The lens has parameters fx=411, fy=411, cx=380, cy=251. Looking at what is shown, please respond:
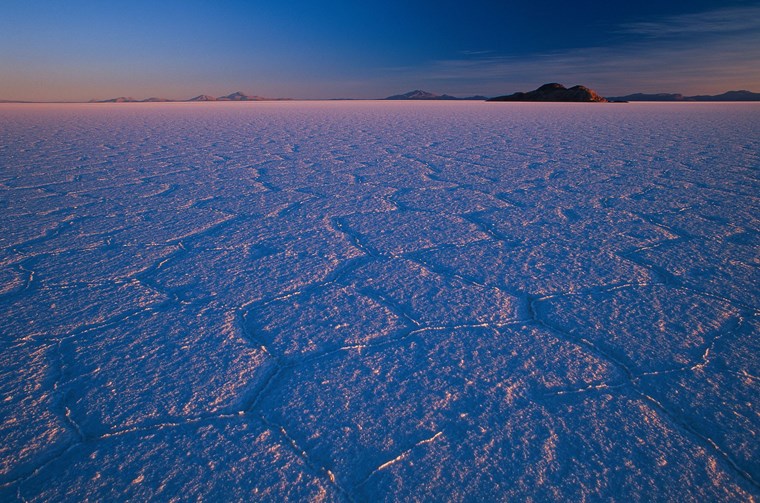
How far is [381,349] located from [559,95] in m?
40.9

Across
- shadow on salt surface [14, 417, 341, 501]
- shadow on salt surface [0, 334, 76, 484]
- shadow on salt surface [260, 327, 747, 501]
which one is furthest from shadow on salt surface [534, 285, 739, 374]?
shadow on salt surface [0, 334, 76, 484]

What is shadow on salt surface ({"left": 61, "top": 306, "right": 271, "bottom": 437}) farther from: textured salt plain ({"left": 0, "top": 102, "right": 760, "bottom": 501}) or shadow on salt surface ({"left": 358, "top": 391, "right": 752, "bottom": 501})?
shadow on salt surface ({"left": 358, "top": 391, "right": 752, "bottom": 501})

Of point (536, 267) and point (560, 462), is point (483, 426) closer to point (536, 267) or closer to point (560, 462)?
point (560, 462)

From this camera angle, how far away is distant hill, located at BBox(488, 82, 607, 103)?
109 ft

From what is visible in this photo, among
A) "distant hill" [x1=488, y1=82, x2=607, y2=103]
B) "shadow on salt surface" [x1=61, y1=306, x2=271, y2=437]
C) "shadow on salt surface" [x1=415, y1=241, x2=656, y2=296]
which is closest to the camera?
"shadow on salt surface" [x1=61, y1=306, x2=271, y2=437]

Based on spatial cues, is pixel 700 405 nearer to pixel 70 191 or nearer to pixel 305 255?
pixel 305 255

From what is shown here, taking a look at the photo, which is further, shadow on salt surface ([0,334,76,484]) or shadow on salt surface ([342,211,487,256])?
shadow on salt surface ([342,211,487,256])

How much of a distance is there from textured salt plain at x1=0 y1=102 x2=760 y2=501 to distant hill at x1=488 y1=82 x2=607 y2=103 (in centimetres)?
3569

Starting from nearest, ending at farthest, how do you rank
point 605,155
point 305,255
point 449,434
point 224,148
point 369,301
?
point 449,434 → point 369,301 → point 305,255 → point 605,155 → point 224,148

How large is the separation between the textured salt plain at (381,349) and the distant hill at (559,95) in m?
35.7

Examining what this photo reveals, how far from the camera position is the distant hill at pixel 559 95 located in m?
33.2

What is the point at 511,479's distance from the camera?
0.71 m

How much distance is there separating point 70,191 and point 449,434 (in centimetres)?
292

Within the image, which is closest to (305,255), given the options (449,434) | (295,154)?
(449,434)
